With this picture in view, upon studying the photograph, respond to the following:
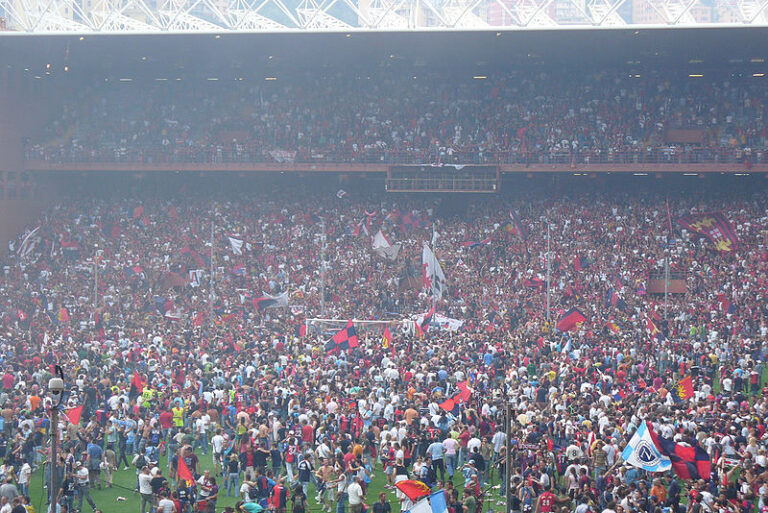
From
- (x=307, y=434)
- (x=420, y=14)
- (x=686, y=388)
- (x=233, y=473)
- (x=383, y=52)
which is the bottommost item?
(x=233, y=473)

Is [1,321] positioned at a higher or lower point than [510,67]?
lower

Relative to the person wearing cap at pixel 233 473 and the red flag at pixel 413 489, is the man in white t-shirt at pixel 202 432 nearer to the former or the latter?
the person wearing cap at pixel 233 473

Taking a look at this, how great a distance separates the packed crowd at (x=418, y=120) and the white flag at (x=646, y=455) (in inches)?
1059

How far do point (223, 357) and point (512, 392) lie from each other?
7.75 meters

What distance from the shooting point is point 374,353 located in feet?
82.8

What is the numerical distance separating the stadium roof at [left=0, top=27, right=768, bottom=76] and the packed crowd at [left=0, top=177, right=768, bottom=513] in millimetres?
5322

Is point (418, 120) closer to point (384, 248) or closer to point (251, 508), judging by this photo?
point (384, 248)

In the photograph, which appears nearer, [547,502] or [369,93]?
[547,502]

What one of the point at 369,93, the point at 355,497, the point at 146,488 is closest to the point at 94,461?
the point at 146,488

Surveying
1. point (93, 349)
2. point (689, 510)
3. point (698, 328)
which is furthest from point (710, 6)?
point (689, 510)

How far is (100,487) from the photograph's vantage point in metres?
18.3

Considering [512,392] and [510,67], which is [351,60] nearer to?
[510,67]

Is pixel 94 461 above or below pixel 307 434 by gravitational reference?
below

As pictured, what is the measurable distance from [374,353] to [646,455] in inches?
425
